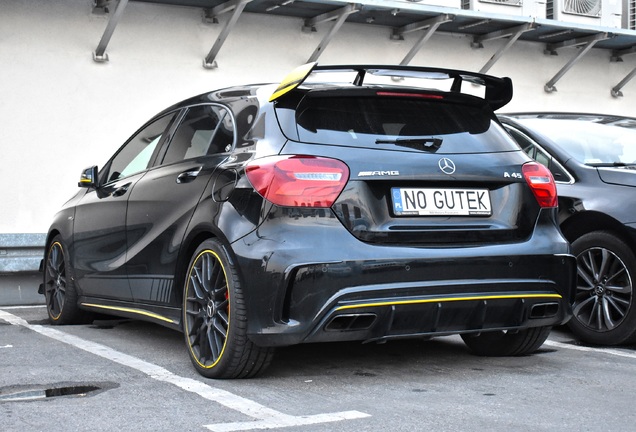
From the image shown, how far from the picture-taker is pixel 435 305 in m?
4.64

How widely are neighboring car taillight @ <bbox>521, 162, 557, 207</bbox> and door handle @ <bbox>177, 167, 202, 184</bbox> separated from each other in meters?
1.64

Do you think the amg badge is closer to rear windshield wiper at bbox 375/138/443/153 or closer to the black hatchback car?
the black hatchback car

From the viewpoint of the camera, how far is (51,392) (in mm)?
4750

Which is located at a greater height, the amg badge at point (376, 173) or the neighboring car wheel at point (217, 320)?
the amg badge at point (376, 173)

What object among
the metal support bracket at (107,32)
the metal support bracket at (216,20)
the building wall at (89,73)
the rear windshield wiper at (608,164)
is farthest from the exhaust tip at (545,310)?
the metal support bracket at (216,20)

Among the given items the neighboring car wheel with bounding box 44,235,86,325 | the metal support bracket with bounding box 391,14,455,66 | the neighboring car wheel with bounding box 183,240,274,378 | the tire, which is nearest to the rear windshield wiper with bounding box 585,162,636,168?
the tire

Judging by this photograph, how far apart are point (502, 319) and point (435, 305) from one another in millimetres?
417

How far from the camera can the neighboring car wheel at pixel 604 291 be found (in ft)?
20.1

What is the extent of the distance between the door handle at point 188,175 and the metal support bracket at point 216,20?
8212mm

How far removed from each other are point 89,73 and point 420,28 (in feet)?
17.0

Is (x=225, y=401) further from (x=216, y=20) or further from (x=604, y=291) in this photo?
(x=216, y=20)

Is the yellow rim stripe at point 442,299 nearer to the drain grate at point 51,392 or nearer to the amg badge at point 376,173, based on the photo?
the amg badge at point 376,173

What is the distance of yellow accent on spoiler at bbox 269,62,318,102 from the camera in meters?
4.75

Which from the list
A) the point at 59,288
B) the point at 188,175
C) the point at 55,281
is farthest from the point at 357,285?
the point at 55,281
